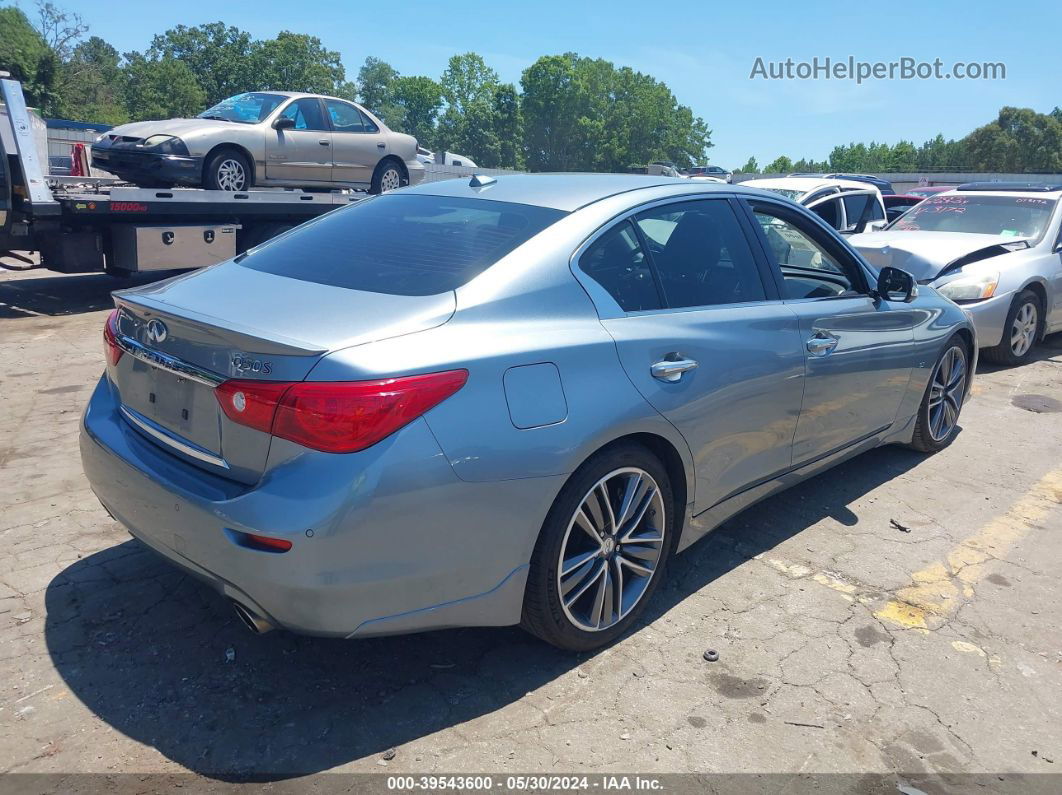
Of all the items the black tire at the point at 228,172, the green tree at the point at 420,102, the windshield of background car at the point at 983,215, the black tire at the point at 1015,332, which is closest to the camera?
the black tire at the point at 1015,332

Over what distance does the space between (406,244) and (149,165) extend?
27.6 ft

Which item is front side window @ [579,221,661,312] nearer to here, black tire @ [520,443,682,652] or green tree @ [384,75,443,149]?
black tire @ [520,443,682,652]

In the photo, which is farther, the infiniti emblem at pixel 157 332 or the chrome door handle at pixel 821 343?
the chrome door handle at pixel 821 343

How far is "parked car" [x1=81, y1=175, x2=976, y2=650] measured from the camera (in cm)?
245

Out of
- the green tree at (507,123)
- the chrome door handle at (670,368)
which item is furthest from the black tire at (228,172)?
the green tree at (507,123)

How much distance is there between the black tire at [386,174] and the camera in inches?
519

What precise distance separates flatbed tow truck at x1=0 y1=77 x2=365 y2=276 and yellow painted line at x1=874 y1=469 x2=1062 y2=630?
275 inches

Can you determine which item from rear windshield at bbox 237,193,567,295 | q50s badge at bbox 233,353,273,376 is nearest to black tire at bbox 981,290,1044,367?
rear windshield at bbox 237,193,567,295

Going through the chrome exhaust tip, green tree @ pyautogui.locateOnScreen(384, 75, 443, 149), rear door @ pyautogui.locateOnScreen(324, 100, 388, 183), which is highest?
green tree @ pyautogui.locateOnScreen(384, 75, 443, 149)

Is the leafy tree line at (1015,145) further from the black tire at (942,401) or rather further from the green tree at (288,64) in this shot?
the black tire at (942,401)

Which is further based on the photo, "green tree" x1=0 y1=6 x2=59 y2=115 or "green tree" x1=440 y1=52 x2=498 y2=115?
"green tree" x1=440 y1=52 x2=498 y2=115

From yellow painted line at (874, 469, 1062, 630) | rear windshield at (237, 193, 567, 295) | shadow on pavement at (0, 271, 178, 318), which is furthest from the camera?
shadow on pavement at (0, 271, 178, 318)

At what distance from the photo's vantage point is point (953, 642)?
132 inches

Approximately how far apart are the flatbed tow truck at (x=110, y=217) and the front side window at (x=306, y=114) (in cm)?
102
